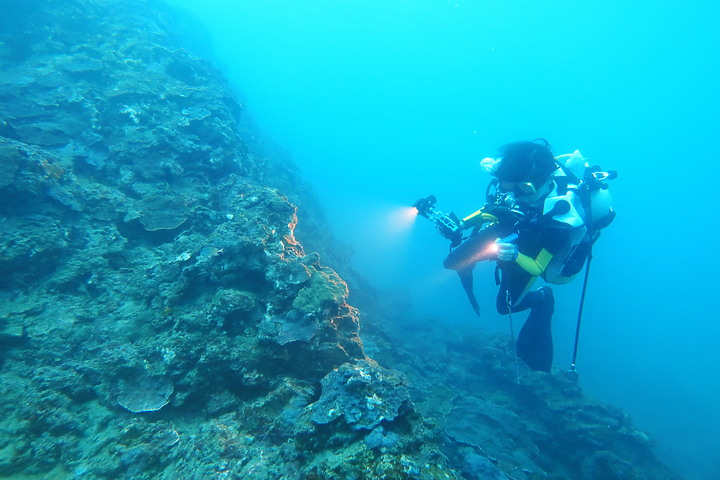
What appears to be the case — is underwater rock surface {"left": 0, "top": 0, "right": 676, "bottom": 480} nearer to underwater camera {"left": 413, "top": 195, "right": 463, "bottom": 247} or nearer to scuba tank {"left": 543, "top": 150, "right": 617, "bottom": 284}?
underwater camera {"left": 413, "top": 195, "right": 463, "bottom": 247}

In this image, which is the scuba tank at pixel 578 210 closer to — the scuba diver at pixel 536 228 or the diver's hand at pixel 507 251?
the scuba diver at pixel 536 228

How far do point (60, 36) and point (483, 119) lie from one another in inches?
5793

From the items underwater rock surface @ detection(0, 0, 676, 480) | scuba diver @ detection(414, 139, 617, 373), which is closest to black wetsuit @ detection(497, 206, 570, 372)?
scuba diver @ detection(414, 139, 617, 373)

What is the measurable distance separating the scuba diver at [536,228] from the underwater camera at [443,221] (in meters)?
0.04

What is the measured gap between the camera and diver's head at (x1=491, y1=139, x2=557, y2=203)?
17.2ft

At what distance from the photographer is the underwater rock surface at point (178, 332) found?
10.0 ft

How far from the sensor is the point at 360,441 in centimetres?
274

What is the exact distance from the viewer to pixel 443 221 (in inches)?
257

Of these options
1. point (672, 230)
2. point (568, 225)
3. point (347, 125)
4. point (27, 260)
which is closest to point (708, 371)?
point (568, 225)

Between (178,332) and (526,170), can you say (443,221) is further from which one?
(178,332)

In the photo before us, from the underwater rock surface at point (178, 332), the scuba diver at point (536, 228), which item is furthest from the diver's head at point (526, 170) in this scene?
the underwater rock surface at point (178, 332)

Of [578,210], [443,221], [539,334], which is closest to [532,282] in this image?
[578,210]

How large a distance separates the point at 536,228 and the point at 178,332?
553cm

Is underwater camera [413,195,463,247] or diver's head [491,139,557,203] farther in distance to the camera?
underwater camera [413,195,463,247]
